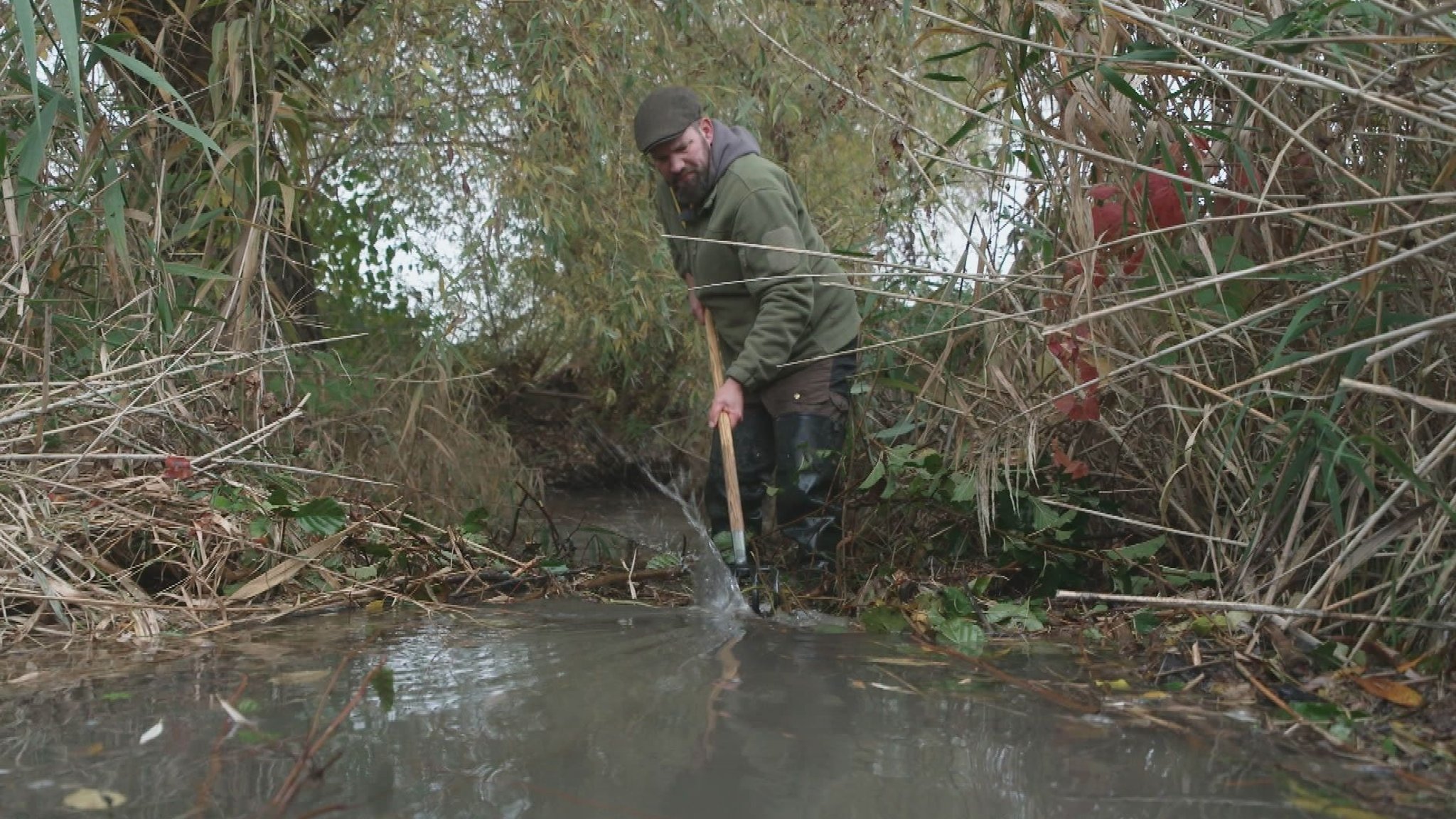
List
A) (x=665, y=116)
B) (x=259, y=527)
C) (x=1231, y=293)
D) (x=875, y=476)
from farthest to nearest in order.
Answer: (x=665, y=116), (x=875, y=476), (x=259, y=527), (x=1231, y=293)

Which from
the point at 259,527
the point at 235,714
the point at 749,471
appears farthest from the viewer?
the point at 749,471

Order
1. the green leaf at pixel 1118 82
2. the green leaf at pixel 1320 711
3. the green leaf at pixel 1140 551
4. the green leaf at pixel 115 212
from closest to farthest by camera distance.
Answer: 1. the green leaf at pixel 1320 711
2. the green leaf at pixel 1118 82
3. the green leaf at pixel 115 212
4. the green leaf at pixel 1140 551

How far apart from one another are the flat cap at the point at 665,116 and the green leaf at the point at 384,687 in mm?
2455

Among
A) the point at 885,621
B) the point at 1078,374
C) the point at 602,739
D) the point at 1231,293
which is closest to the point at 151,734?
the point at 602,739

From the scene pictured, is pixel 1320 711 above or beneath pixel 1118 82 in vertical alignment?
beneath

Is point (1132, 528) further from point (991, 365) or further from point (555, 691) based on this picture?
point (555, 691)

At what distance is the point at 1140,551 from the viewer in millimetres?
3582

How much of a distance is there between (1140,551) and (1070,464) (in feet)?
1.15

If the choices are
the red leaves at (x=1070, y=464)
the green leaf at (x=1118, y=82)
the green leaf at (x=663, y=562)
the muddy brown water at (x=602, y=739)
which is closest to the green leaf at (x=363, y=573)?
the muddy brown water at (x=602, y=739)

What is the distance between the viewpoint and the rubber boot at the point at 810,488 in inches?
182

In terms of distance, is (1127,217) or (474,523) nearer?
(1127,217)

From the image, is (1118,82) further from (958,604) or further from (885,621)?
(885,621)

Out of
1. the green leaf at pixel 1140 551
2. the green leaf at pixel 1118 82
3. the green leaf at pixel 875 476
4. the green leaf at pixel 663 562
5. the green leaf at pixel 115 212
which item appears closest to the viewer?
the green leaf at pixel 1118 82

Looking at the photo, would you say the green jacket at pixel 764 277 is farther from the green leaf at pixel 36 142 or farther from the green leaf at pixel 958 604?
the green leaf at pixel 36 142
